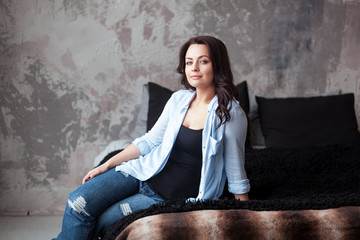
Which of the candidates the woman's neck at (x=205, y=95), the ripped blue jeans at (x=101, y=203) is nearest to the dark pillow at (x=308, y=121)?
the woman's neck at (x=205, y=95)

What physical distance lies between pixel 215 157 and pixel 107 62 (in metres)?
1.78

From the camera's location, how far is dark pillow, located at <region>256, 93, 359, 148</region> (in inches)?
112

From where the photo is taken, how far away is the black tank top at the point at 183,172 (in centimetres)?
177

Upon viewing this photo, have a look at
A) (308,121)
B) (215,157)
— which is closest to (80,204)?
(215,157)

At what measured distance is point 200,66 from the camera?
1803 millimetres

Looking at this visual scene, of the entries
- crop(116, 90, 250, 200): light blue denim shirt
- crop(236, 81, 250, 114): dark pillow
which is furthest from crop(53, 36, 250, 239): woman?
crop(236, 81, 250, 114): dark pillow

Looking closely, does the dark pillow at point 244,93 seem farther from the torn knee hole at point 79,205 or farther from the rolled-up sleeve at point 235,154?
the torn knee hole at point 79,205

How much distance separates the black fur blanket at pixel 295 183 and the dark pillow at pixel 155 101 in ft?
2.19

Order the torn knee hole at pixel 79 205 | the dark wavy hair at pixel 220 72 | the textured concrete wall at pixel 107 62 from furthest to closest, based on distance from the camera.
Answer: the textured concrete wall at pixel 107 62 < the dark wavy hair at pixel 220 72 < the torn knee hole at pixel 79 205

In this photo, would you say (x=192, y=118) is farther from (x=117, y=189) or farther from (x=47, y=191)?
(x=47, y=191)

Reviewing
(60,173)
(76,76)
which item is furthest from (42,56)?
(60,173)

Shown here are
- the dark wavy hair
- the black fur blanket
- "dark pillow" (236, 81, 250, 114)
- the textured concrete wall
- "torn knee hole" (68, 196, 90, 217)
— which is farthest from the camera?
the textured concrete wall

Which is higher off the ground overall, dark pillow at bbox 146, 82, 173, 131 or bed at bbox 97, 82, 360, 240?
dark pillow at bbox 146, 82, 173, 131

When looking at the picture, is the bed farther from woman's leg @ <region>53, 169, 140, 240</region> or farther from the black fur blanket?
woman's leg @ <region>53, 169, 140, 240</region>
